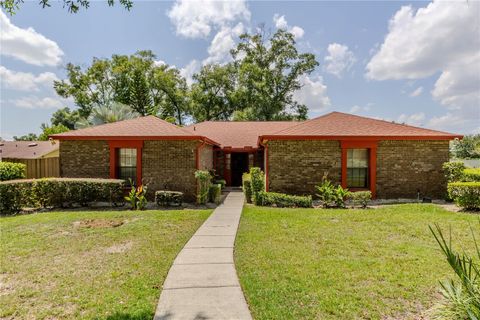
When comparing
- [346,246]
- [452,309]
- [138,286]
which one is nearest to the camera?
[452,309]

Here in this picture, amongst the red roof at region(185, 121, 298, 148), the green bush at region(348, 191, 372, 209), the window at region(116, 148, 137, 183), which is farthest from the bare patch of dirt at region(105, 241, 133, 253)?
the red roof at region(185, 121, 298, 148)

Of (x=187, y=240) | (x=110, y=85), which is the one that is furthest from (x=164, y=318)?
(x=110, y=85)

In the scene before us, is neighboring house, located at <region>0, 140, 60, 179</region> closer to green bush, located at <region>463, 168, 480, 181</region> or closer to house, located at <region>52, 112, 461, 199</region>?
house, located at <region>52, 112, 461, 199</region>

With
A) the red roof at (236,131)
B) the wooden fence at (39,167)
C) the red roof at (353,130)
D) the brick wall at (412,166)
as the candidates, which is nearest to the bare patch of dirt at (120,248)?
the red roof at (353,130)

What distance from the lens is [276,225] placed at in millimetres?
8172

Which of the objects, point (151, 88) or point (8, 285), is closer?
point (8, 285)

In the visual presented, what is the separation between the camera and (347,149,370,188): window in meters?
12.6

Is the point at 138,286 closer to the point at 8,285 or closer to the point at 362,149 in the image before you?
the point at 8,285

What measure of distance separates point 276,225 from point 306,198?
347 cm

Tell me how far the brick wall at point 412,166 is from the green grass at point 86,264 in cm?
869

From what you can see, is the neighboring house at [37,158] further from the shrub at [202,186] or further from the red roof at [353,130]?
the red roof at [353,130]

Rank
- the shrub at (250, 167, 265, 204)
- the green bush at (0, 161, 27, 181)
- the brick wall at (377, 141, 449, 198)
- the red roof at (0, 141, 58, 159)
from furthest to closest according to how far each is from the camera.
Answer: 1. the red roof at (0, 141, 58, 159)
2. the green bush at (0, 161, 27, 181)
3. the brick wall at (377, 141, 449, 198)
4. the shrub at (250, 167, 265, 204)

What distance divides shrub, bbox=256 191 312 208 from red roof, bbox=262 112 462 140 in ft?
8.49

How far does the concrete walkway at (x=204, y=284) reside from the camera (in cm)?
366
